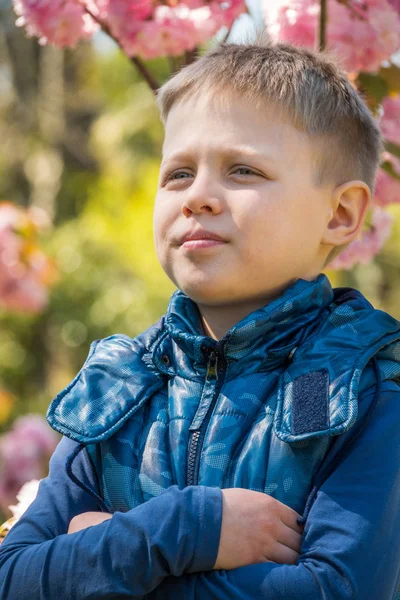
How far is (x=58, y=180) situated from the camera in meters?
11.7

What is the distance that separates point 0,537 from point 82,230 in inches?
311

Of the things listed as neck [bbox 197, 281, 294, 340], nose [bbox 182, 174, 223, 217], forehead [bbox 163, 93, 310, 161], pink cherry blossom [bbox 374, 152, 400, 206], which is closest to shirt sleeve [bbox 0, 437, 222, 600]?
neck [bbox 197, 281, 294, 340]

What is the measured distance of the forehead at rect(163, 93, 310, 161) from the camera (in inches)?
51.2

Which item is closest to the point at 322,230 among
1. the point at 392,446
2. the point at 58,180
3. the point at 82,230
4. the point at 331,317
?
the point at 331,317

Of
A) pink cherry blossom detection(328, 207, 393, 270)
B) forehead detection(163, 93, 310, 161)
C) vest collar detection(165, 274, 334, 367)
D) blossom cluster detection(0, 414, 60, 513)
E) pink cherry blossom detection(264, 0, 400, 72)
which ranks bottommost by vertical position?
blossom cluster detection(0, 414, 60, 513)

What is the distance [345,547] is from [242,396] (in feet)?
0.89

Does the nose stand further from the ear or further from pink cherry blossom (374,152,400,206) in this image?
pink cherry blossom (374,152,400,206)

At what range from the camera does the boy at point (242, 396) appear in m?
1.13

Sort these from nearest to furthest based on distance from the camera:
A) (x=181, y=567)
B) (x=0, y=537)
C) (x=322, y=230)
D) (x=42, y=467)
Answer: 1. (x=181, y=567)
2. (x=322, y=230)
3. (x=0, y=537)
4. (x=42, y=467)

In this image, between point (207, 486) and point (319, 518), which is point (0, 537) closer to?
point (207, 486)

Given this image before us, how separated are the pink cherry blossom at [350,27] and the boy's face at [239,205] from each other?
2.66ft

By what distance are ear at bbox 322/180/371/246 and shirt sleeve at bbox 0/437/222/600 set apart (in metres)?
0.49

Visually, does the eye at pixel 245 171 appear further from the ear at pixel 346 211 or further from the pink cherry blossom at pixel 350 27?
the pink cherry blossom at pixel 350 27

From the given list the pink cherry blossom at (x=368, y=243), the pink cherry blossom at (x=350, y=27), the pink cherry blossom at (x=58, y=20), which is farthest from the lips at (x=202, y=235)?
the pink cherry blossom at (x=58, y=20)
